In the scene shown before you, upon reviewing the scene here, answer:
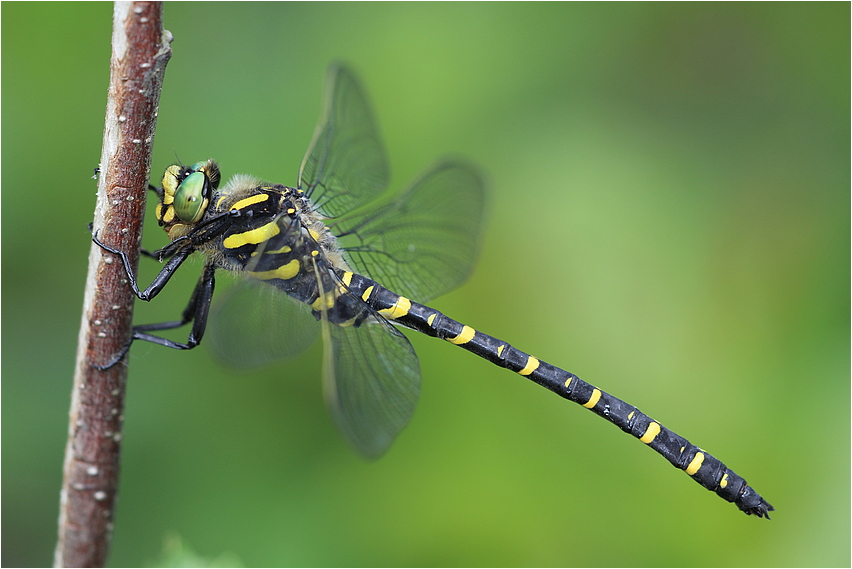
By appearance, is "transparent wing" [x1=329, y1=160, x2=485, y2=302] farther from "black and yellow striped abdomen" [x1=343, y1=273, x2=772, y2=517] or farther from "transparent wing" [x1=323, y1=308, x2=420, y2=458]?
"transparent wing" [x1=323, y1=308, x2=420, y2=458]

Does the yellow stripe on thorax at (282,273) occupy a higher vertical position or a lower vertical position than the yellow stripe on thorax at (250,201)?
lower

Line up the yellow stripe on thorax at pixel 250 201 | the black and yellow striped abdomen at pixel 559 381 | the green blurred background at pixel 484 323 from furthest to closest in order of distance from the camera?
the green blurred background at pixel 484 323 < the black and yellow striped abdomen at pixel 559 381 < the yellow stripe on thorax at pixel 250 201

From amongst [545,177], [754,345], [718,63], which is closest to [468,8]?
[545,177]

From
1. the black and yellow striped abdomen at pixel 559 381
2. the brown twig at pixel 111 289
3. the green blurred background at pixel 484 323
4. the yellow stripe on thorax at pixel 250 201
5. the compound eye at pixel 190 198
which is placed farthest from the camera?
the green blurred background at pixel 484 323

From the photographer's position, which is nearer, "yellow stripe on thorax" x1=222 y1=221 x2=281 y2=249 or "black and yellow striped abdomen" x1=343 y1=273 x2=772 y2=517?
"yellow stripe on thorax" x1=222 y1=221 x2=281 y2=249

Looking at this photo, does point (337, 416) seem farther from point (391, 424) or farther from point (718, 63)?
point (718, 63)

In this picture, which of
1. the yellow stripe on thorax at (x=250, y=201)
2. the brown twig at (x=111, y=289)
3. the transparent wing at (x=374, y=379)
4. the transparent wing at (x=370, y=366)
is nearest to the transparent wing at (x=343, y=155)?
the yellow stripe on thorax at (x=250, y=201)

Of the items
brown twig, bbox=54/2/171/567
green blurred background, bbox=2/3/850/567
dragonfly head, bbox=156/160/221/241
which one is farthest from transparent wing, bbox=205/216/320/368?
brown twig, bbox=54/2/171/567

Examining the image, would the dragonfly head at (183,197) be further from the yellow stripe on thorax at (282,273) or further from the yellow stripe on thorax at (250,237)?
the yellow stripe on thorax at (282,273)
